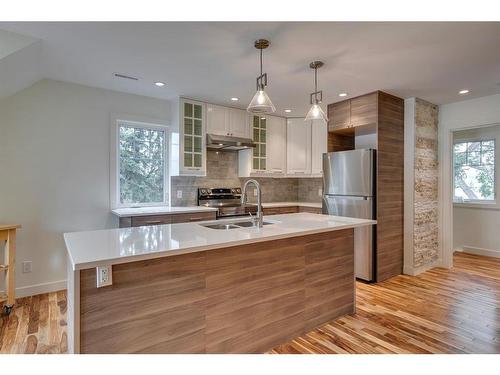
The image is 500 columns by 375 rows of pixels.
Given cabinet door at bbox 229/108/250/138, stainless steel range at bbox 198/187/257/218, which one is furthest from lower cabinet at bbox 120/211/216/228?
cabinet door at bbox 229/108/250/138

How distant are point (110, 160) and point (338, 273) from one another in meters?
2.99

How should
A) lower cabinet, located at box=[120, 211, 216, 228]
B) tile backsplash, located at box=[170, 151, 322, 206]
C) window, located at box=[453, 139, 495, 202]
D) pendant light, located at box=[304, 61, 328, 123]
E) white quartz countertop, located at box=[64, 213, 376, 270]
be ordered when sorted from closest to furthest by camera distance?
white quartz countertop, located at box=[64, 213, 376, 270] → pendant light, located at box=[304, 61, 328, 123] → lower cabinet, located at box=[120, 211, 216, 228] → tile backsplash, located at box=[170, 151, 322, 206] → window, located at box=[453, 139, 495, 202]

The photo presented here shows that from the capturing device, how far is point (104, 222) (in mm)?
3596

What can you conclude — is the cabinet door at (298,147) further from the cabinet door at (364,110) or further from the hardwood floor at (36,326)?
the hardwood floor at (36,326)

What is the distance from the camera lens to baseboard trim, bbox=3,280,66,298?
310 cm

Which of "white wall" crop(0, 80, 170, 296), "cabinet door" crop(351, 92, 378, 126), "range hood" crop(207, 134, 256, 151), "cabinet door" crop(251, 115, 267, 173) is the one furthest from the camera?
"cabinet door" crop(251, 115, 267, 173)

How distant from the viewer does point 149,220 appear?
3.34 metres

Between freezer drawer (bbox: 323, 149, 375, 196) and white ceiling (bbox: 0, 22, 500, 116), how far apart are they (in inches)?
32.2

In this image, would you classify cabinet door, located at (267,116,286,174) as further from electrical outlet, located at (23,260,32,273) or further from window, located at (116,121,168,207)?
electrical outlet, located at (23,260,32,273)

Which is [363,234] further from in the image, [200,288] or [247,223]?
[200,288]

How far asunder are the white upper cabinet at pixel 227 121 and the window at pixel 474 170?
12.9 feet

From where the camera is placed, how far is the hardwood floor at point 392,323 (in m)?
2.17

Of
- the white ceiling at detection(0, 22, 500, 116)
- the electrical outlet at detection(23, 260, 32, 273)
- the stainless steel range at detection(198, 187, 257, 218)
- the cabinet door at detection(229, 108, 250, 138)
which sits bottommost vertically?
the electrical outlet at detection(23, 260, 32, 273)

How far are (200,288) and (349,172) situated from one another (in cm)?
269
